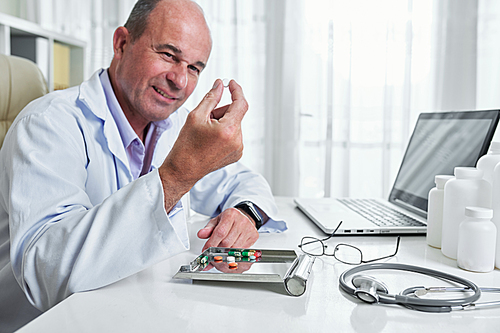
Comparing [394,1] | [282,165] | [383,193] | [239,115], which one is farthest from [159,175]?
[394,1]

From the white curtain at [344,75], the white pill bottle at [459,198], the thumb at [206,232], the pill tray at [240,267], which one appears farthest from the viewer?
the white curtain at [344,75]

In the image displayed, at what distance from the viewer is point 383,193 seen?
94.0 inches

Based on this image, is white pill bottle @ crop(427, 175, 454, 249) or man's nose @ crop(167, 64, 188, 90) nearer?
white pill bottle @ crop(427, 175, 454, 249)

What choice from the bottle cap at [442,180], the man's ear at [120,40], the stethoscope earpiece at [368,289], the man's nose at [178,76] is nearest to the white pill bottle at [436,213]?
the bottle cap at [442,180]

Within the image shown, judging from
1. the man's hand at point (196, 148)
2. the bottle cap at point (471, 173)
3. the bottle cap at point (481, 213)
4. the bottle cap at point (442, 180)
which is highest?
the man's hand at point (196, 148)

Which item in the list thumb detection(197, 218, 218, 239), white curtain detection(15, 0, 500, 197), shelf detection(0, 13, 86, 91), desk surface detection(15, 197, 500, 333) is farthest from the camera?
white curtain detection(15, 0, 500, 197)

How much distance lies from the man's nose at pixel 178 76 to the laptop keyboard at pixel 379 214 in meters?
0.59

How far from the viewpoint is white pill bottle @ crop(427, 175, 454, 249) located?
796 millimetres

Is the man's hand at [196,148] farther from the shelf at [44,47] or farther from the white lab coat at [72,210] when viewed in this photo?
the shelf at [44,47]

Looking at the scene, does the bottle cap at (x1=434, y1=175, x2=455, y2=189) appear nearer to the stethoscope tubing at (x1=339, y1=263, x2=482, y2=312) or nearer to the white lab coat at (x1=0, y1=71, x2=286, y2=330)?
the stethoscope tubing at (x1=339, y1=263, x2=482, y2=312)

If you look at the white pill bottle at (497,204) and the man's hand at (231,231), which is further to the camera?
the man's hand at (231,231)

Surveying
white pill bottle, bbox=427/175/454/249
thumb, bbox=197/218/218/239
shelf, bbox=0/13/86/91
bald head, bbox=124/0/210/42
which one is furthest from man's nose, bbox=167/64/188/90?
shelf, bbox=0/13/86/91

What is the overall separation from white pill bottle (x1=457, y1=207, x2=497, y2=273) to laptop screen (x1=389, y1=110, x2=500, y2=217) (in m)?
0.35

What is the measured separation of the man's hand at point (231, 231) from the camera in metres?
0.78
